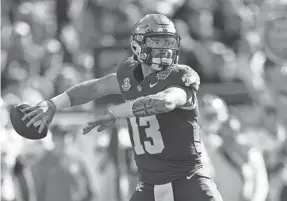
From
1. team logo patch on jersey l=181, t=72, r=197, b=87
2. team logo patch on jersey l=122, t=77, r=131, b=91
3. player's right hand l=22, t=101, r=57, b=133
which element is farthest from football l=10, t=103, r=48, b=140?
team logo patch on jersey l=181, t=72, r=197, b=87

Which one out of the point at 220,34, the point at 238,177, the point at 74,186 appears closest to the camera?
the point at 238,177

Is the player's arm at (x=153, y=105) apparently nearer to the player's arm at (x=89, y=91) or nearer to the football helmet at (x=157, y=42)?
the football helmet at (x=157, y=42)

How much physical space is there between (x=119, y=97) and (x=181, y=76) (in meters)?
2.67

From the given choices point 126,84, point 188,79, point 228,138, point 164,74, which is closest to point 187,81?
point 188,79

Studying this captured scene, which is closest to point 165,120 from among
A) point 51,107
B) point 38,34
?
point 51,107

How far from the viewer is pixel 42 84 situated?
7.12 m

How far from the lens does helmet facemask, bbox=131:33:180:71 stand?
13.3 feet

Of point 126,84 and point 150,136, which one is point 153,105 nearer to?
point 150,136

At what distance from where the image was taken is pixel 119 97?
6.57 metres

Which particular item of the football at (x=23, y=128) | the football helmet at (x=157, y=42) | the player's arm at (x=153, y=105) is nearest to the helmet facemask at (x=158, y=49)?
the football helmet at (x=157, y=42)

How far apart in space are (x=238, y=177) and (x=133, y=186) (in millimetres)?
945

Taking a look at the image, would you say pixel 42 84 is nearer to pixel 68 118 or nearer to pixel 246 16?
pixel 68 118

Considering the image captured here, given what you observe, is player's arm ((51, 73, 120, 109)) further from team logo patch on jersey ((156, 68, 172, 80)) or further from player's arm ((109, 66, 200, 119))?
player's arm ((109, 66, 200, 119))

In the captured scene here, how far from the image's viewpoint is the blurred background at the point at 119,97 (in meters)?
6.18
